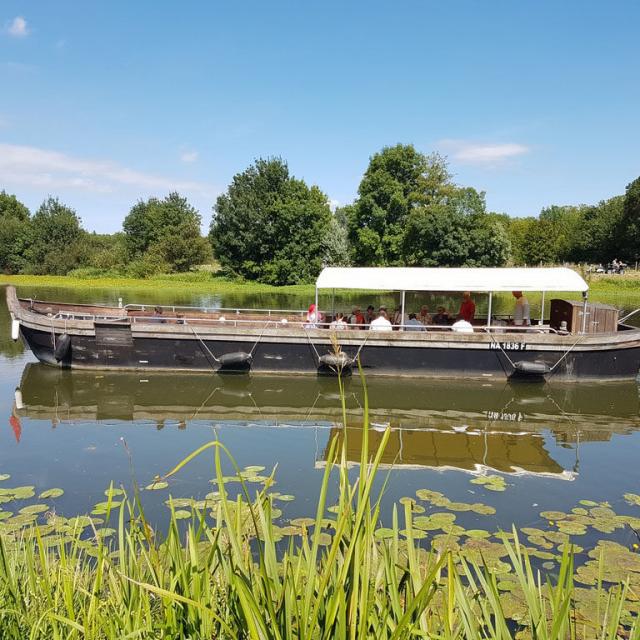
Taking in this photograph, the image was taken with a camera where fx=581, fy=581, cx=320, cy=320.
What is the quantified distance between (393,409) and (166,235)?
48.6m

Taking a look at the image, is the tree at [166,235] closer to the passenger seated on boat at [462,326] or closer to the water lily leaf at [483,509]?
the passenger seated on boat at [462,326]

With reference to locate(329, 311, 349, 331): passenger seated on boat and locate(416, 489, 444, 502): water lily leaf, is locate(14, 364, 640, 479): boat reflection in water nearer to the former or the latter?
locate(416, 489, 444, 502): water lily leaf

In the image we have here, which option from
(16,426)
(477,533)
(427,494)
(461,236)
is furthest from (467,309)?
(461,236)

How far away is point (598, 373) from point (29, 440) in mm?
12545

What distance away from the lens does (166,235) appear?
56812 mm

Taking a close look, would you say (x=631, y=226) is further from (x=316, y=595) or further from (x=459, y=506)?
(x=316, y=595)

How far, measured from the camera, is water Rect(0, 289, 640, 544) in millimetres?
7848

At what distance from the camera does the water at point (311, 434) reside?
7.85 m

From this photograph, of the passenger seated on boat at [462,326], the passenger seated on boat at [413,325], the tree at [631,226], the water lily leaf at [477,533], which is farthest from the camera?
the tree at [631,226]

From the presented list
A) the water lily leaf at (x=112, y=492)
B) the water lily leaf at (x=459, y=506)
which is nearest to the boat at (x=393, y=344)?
the water lily leaf at (x=459, y=506)

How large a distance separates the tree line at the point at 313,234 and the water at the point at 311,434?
31299 millimetres

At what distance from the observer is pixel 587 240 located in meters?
63.1

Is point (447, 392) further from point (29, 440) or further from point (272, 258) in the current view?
point (272, 258)

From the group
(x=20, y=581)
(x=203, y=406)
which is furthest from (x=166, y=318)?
(x=20, y=581)
